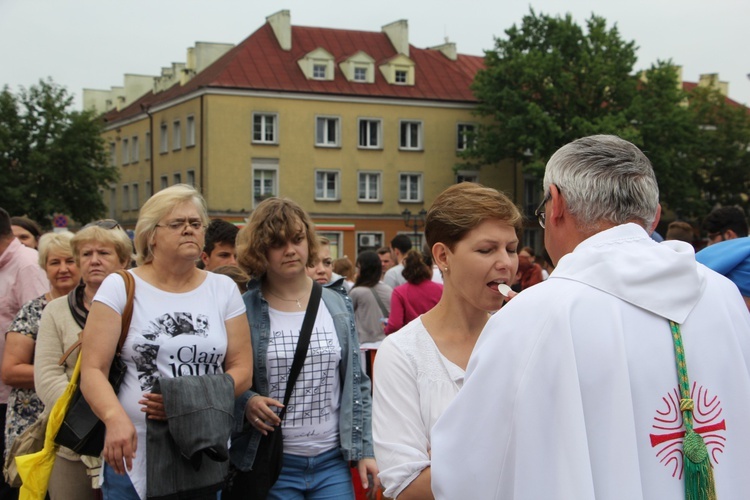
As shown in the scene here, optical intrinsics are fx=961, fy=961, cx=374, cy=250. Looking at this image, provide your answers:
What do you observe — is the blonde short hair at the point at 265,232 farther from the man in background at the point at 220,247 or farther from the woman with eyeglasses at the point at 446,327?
the man in background at the point at 220,247

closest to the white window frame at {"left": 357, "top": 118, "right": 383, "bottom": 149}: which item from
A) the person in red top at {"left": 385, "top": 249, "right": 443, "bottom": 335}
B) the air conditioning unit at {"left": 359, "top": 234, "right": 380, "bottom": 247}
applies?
the air conditioning unit at {"left": 359, "top": 234, "right": 380, "bottom": 247}

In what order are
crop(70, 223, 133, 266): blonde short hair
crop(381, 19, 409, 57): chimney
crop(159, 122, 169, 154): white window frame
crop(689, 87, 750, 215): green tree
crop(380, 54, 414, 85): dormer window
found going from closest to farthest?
crop(70, 223, 133, 266): blonde short hair, crop(380, 54, 414, 85): dormer window, crop(159, 122, 169, 154): white window frame, crop(381, 19, 409, 57): chimney, crop(689, 87, 750, 215): green tree

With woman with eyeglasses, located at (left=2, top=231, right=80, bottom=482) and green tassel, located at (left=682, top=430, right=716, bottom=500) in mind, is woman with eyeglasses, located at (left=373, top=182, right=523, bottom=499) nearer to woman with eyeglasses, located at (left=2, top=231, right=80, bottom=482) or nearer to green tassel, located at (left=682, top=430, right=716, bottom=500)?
green tassel, located at (left=682, top=430, right=716, bottom=500)

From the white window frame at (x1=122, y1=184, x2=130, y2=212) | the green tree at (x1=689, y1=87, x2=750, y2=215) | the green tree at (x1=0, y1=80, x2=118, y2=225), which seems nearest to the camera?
the green tree at (x1=0, y1=80, x2=118, y2=225)

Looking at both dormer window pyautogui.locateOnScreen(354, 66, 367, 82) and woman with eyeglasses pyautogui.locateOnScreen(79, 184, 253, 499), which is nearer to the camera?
woman with eyeglasses pyautogui.locateOnScreen(79, 184, 253, 499)

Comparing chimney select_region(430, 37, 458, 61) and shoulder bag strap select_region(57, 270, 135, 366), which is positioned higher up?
chimney select_region(430, 37, 458, 61)

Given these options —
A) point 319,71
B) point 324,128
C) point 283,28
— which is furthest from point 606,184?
point 283,28

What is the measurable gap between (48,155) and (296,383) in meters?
48.7

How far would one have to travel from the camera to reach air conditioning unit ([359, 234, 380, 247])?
178 feet

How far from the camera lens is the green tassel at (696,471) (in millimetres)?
2254

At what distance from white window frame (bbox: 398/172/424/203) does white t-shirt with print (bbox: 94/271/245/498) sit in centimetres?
5112

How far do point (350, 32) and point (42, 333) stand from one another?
5616 centimetres

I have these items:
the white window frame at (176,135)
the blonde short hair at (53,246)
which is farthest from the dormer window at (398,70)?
the blonde short hair at (53,246)

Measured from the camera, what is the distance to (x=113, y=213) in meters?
67.3
